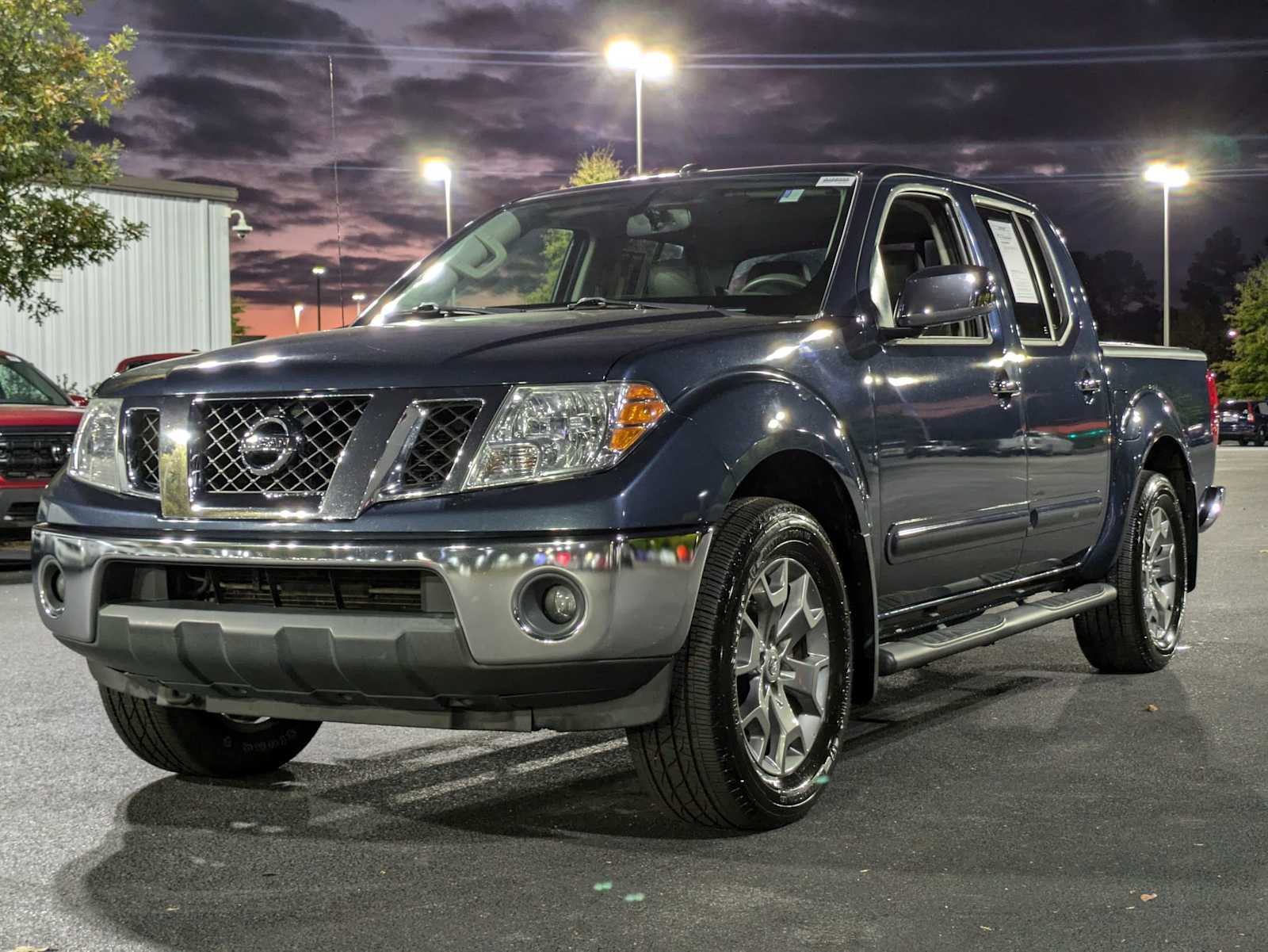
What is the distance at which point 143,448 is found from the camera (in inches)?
191

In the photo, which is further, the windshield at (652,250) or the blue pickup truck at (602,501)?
the windshield at (652,250)

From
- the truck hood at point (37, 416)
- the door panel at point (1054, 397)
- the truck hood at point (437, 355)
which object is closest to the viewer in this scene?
the truck hood at point (437, 355)

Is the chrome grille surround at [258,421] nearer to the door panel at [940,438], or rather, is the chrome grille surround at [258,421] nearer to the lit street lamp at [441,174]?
the door panel at [940,438]

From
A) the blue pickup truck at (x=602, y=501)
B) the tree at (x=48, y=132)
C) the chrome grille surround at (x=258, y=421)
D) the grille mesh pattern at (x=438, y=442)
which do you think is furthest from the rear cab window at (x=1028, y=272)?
the tree at (x=48, y=132)

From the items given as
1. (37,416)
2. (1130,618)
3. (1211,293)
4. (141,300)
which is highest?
(1211,293)

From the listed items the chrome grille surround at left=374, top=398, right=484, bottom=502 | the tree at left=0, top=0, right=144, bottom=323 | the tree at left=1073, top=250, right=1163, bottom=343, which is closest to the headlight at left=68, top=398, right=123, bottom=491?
the chrome grille surround at left=374, top=398, right=484, bottom=502

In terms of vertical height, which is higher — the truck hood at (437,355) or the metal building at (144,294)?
the metal building at (144,294)

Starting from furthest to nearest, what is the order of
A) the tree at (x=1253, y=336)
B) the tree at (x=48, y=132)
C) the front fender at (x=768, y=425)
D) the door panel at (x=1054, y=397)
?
1. the tree at (x=1253, y=336)
2. the tree at (x=48, y=132)
3. the door panel at (x=1054, y=397)
4. the front fender at (x=768, y=425)

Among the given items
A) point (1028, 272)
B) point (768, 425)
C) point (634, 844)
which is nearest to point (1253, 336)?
point (1028, 272)

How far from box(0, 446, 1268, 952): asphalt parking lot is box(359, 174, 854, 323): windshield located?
1564 millimetres

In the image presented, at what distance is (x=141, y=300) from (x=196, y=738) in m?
31.3

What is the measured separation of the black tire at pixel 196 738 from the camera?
17.6 ft

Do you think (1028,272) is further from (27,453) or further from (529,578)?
(27,453)

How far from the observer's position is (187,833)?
4859 millimetres
